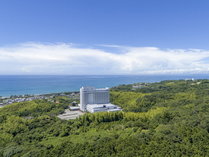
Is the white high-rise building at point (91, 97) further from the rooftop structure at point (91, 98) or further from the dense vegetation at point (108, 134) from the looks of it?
the dense vegetation at point (108, 134)

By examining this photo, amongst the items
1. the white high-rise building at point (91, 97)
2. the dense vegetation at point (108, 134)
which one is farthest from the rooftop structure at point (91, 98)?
the dense vegetation at point (108, 134)

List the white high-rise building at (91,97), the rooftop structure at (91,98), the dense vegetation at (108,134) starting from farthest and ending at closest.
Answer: the white high-rise building at (91,97) < the rooftop structure at (91,98) < the dense vegetation at (108,134)

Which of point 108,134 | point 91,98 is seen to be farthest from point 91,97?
point 108,134

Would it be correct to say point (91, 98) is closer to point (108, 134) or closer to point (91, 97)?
point (91, 97)

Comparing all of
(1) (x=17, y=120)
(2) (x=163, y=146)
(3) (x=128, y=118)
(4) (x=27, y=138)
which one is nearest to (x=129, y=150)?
(2) (x=163, y=146)

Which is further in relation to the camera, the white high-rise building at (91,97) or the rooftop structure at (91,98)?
the white high-rise building at (91,97)

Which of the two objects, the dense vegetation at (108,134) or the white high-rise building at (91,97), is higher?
the white high-rise building at (91,97)

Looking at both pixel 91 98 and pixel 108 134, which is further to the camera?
pixel 91 98
